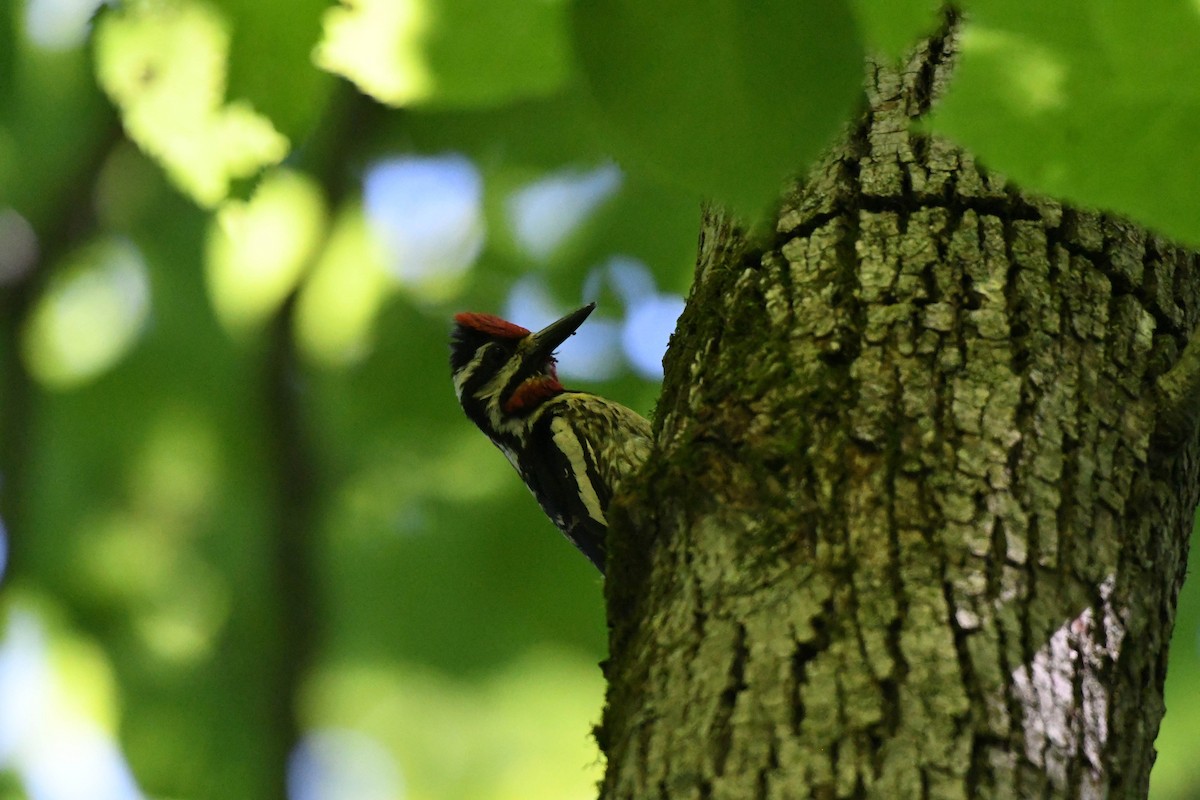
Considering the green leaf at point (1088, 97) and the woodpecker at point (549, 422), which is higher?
the woodpecker at point (549, 422)

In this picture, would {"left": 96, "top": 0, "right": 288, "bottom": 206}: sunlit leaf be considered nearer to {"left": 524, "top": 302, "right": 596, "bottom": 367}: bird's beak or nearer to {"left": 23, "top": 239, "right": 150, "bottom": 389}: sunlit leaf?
{"left": 524, "top": 302, "right": 596, "bottom": 367}: bird's beak

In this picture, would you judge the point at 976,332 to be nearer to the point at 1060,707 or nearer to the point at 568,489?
the point at 1060,707

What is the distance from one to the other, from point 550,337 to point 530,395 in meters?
0.29

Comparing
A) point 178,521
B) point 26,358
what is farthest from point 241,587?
point 26,358

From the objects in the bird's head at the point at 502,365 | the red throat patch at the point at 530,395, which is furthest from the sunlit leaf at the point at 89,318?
the red throat patch at the point at 530,395

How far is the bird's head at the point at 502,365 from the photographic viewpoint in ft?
18.1

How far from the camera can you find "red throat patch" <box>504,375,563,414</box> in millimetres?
5492

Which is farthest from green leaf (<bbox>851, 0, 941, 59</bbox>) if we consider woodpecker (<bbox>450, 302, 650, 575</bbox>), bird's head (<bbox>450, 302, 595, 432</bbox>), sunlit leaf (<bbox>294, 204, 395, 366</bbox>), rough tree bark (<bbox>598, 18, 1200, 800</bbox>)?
sunlit leaf (<bbox>294, 204, 395, 366</bbox>)

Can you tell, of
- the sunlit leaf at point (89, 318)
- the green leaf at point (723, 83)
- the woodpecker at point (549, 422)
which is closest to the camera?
the green leaf at point (723, 83)

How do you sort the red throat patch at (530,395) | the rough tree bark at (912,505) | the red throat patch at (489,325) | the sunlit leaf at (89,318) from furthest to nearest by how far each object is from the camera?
the sunlit leaf at (89,318)
the red throat patch at (489,325)
the red throat patch at (530,395)
the rough tree bark at (912,505)

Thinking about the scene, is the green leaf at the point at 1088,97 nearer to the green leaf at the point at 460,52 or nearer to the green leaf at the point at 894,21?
the green leaf at the point at 894,21

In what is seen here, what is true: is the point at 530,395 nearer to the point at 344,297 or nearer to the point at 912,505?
the point at 344,297

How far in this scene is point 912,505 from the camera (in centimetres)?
196

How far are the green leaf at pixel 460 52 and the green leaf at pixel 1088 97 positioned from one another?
291mm
